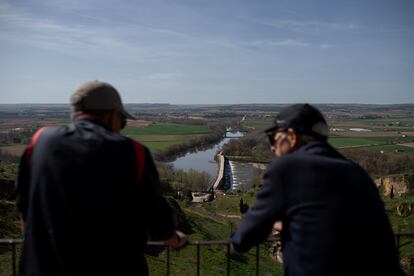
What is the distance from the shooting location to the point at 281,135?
2.47 meters

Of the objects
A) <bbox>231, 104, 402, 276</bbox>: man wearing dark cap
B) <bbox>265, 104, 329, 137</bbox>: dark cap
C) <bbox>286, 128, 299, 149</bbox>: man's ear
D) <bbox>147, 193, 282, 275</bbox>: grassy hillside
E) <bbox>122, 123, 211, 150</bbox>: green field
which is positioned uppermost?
<bbox>265, 104, 329, 137</bbox>: dark cap

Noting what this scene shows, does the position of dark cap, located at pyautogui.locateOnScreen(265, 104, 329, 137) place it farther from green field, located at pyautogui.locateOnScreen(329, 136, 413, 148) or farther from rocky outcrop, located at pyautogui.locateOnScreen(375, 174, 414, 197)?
green field, located at pyautogui.locateOnScreen(329, 136, 413, 148)

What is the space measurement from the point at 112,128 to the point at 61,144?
35cm

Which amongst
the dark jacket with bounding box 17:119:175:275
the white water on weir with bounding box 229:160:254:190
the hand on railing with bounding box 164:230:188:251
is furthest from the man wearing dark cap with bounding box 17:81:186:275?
the white water on weir with bounding box 229:160:254:190

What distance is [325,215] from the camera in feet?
6.84

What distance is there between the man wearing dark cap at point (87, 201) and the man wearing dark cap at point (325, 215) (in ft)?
2.29

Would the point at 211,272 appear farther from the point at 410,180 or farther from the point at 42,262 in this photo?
the point at 410,180

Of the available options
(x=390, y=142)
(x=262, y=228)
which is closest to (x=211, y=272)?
(x=262, y=228)

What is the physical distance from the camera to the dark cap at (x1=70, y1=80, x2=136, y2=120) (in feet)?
7.30

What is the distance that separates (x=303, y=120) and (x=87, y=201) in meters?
1.31

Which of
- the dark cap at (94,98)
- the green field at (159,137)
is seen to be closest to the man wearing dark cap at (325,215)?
the dark cap at (94,98)

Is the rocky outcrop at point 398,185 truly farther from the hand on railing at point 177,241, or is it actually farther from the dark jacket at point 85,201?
the dark jacket at point 85,201

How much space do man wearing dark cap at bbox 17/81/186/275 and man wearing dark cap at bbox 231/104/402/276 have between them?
70 centimetres

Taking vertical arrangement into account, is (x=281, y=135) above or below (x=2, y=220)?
above
